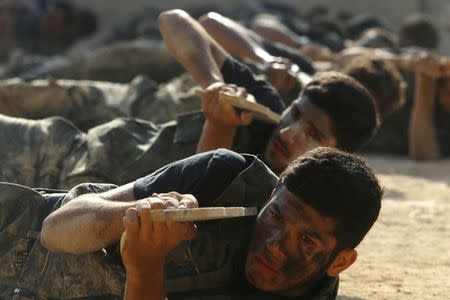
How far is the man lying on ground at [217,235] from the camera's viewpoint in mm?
2734

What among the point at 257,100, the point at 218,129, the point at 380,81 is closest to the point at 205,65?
the point at 257,100

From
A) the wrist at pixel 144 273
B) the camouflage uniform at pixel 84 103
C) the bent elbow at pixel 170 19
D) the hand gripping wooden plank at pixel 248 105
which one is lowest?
the camouflage uniform at pixel 84 103

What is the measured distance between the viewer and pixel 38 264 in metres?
3.10

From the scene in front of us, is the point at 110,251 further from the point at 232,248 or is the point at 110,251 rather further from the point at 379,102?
the point at 379,102

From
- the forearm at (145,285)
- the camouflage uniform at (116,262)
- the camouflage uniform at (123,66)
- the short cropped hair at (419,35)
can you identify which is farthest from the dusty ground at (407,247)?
the short cropped hair at (419,35)

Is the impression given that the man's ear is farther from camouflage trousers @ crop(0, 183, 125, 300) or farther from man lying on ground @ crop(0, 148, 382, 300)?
camouflage trousers @ crop(0, 183, 125, 300)

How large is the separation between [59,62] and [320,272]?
260 inches

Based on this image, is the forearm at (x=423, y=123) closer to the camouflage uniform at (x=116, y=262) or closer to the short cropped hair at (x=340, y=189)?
the camouflage uniform at (x=116, y=262)

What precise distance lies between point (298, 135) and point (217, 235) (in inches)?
48.0

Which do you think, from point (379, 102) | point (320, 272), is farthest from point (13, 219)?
point (379, 102)

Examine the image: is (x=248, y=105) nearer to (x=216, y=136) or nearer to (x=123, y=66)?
(x=216, y=136)

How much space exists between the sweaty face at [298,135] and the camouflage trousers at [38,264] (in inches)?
41.3

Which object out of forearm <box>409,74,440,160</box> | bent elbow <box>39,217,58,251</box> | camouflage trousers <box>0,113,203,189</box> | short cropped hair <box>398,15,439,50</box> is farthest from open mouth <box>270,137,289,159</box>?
short cropped hair <box>398,15,439,50</box>

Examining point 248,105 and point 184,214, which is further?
point 248,105
